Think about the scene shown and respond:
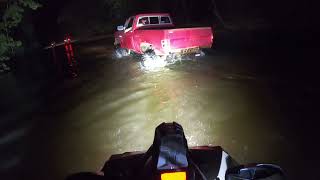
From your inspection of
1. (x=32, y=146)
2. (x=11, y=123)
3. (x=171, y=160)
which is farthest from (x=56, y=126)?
(x=171, y=160)

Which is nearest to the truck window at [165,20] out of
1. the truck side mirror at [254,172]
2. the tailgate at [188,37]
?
the tailgate at [188,37]

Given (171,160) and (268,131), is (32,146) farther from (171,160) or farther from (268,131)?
(171,160)

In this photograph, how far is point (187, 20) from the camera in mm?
37062

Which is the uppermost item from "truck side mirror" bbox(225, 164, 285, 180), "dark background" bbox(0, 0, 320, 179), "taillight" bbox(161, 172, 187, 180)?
"taillight" bbox(161, 172, 187, 180)

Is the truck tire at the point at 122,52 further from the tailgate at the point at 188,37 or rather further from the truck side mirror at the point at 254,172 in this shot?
the truck side mirror at the point at 254,172

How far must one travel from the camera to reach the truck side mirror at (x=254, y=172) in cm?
292

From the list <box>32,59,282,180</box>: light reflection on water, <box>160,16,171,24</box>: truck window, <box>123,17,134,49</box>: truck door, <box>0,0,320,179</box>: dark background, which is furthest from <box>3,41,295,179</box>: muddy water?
<box>160,16,171,24</box>: truck window

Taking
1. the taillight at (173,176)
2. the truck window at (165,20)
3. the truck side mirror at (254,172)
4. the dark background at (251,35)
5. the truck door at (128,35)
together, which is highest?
the taillight at (173,176)

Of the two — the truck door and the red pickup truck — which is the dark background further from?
the truck door

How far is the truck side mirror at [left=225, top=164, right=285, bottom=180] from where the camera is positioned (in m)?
2.92

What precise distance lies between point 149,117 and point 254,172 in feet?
21.6

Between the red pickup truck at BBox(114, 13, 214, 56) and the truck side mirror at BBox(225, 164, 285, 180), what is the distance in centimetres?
1198

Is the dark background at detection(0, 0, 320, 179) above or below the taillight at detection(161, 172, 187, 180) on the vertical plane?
below

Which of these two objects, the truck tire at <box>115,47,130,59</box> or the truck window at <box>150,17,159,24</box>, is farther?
the truck tire at <box>115,47,130,59</box>
